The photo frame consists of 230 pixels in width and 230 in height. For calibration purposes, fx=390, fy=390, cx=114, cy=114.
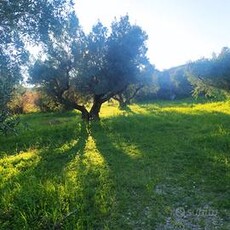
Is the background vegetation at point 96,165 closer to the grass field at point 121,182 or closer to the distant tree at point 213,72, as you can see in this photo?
the grass field at point 121,182

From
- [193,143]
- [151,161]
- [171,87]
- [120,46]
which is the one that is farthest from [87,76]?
[171,87]

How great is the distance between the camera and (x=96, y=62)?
4097cm

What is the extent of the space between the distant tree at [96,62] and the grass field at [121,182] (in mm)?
13227

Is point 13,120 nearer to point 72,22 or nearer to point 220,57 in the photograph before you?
point 72,22

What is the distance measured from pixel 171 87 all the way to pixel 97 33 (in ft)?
184

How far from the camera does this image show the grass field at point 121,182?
11.9 meters

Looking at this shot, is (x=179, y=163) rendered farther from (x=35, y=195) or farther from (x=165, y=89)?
(x=165, y=89)

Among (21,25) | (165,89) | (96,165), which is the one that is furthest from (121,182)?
(165,89)

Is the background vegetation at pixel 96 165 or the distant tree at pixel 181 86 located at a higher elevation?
the distant tree at pixel 181 86

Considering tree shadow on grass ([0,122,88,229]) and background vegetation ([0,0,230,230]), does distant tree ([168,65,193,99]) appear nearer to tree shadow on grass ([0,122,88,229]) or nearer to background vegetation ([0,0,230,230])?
background vegetation ([0,0,230,230])

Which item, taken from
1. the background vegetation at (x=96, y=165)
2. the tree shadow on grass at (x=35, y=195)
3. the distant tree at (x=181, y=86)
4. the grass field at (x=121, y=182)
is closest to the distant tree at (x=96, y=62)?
the background vegetation at (x=96, y=165)

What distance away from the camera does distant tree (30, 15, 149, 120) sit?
132 feet

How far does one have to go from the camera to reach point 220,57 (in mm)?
44688

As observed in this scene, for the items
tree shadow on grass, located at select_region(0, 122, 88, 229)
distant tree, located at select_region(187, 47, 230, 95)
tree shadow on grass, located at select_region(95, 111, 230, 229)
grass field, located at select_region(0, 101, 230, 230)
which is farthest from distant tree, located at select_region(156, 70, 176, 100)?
tree shadow on grass, located at select_region(0, 122, 88, 229)
